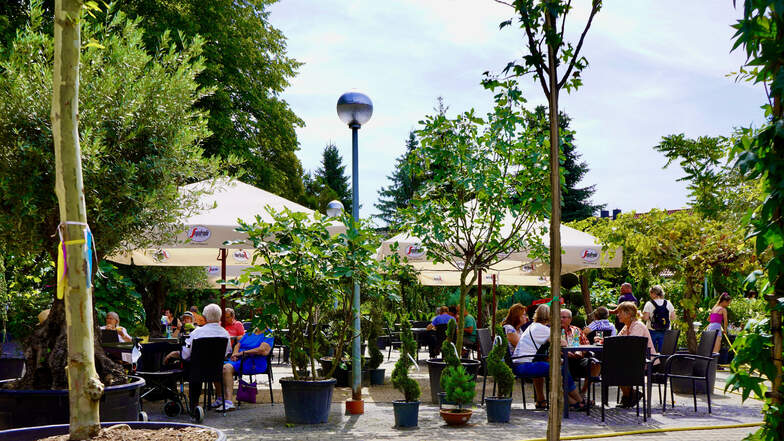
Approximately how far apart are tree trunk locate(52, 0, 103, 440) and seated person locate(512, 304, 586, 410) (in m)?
6.55

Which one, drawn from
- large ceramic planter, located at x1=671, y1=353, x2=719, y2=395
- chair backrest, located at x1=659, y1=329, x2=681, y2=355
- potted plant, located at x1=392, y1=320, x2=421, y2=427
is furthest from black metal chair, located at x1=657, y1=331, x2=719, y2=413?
potted plant, located at x1=392, y1=320, x2=421, y2=427

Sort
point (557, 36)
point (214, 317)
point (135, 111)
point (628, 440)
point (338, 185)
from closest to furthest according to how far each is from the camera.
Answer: point (557, 36) → point (135, 111) → point (628, 440) → point (214, 317) → point (338, 185)

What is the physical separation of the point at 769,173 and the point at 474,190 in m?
6.72

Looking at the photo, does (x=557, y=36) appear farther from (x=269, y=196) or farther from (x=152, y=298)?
(x=152, y=298)

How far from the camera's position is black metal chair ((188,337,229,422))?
8.28 meters

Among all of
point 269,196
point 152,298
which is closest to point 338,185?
point 152,298

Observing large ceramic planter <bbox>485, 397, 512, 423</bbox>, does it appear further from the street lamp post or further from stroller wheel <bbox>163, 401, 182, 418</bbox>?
stroller wheel <bbox>163, 401, 182, 418</bbox>

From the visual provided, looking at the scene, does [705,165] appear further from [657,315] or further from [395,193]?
[395,193]

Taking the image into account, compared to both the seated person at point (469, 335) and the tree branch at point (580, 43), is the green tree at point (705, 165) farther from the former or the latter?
the seated person at point (469, 335)

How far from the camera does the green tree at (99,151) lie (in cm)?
589

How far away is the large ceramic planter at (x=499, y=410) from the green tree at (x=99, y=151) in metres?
4.00

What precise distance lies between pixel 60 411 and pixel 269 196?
208 inches

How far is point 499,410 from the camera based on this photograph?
820 centimetres

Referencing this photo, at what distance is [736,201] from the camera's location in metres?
8.30
